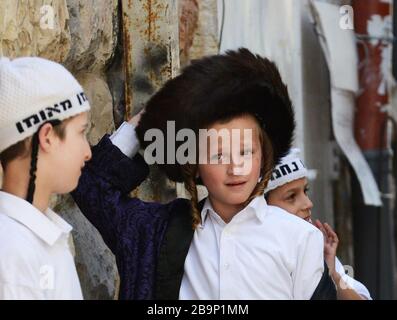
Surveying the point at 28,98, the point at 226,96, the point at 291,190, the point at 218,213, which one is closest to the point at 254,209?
the point at 218,213

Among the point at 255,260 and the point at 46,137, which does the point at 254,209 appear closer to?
the point at 255,260

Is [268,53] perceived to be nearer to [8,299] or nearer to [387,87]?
[387,87]

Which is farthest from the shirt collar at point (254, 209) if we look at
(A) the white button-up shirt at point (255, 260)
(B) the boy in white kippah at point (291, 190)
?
(B) the boy in white kippah at point (291, 190)

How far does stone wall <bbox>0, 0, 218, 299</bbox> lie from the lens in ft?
9.27

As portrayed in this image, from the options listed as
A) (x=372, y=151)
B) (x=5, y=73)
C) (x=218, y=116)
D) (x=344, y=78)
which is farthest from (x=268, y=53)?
(x=5, y=73)

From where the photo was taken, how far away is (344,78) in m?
4.86

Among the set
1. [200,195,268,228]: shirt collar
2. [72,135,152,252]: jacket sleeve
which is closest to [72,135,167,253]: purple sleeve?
[72,135,152,252]: jacket sleeve

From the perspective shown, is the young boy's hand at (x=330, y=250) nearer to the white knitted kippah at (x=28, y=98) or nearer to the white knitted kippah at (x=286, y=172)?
the white knitted kippah at (x=286, y=172)

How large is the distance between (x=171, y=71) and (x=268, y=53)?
1.08m

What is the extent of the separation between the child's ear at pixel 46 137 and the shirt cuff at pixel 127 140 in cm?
40

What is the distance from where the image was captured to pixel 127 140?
107 inches

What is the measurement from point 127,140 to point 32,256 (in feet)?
1.88

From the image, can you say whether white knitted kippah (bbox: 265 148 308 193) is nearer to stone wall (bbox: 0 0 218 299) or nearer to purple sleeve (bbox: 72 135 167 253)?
purple sleeve (bbox: 72 135 167 253)

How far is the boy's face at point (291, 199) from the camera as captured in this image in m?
3.02
